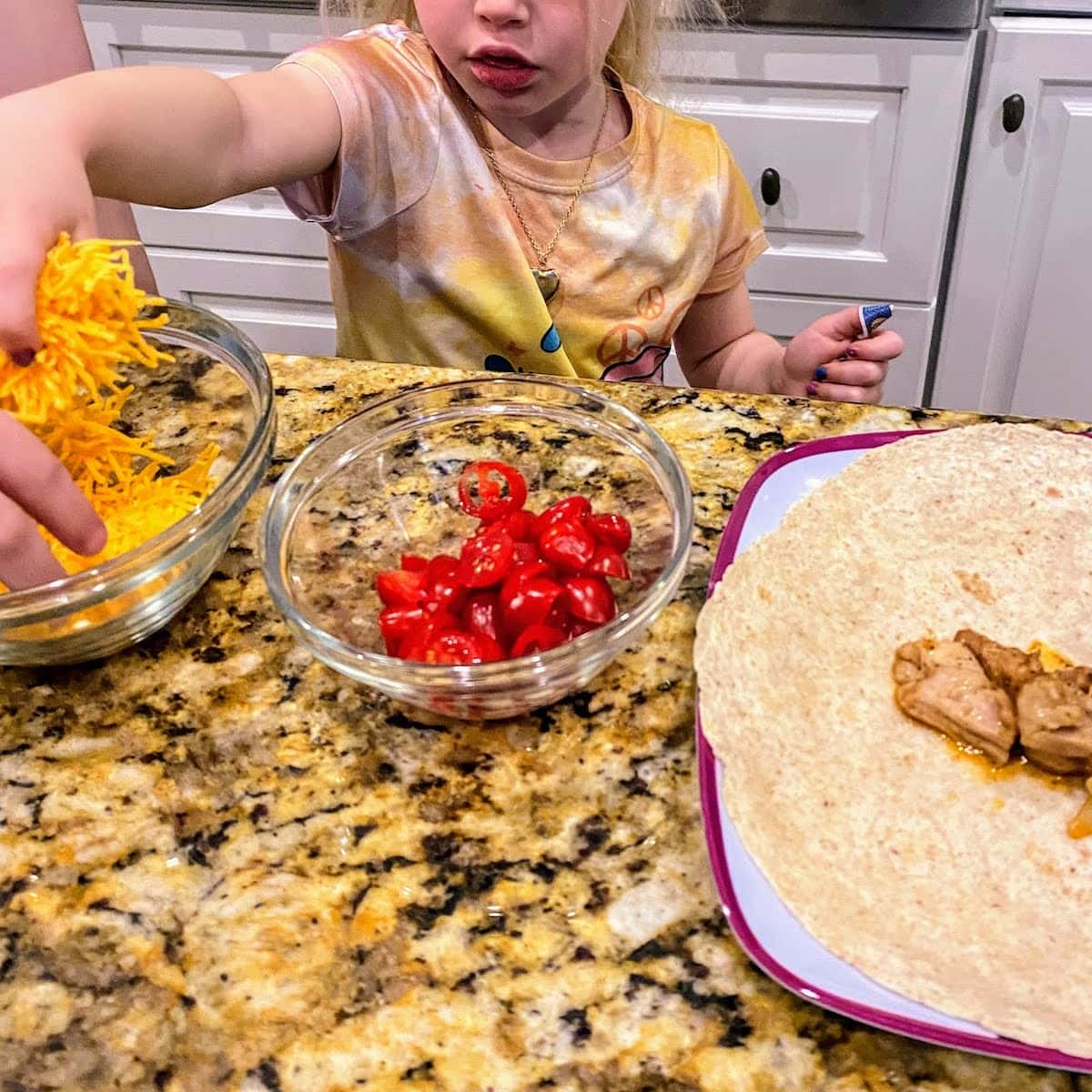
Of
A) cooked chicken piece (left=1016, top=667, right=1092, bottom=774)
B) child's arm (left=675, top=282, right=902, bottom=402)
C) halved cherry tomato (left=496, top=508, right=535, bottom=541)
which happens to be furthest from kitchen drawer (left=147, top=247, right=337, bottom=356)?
cooked chicken piece (left=1016, top=667, right=1092, bottom=774)

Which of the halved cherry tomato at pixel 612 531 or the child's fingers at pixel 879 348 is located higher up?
the halved cherry tomato at pixel 612 531

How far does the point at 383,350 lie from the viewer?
1.46 m

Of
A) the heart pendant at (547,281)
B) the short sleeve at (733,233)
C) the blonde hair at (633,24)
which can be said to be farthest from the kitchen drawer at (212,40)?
the short sleeve at (733,233)

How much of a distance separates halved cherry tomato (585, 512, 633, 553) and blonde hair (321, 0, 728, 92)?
883 millimetres

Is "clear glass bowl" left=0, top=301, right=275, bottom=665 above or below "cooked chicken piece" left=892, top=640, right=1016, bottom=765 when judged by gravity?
above

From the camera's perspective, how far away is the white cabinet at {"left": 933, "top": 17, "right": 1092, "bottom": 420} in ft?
5.93

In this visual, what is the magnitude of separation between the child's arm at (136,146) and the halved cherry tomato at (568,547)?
1.22 ft

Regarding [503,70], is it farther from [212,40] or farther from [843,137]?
[212,40]

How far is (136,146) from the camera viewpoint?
0.93 m

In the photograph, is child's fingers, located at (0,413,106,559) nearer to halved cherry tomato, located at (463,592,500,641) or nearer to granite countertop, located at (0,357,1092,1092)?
granite countertop, located at (0,357,1092,1092)

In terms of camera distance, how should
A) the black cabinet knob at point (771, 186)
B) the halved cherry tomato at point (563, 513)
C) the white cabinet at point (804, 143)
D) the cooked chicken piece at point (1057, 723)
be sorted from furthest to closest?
the black cabinet knob at point (771, 186), the white cabinet at point (804, 143), the halved cherry tomato at point (563, 513), the cooked chicken piece at point (1057, 723)

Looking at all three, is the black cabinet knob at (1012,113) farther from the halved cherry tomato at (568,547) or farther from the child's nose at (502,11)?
the halved cherry tomato at (568,547)

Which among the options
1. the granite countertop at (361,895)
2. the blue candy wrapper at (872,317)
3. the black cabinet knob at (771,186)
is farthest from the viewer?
the black cabinet knob at (771,186)

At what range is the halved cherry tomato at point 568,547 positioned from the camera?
2.40 feet
